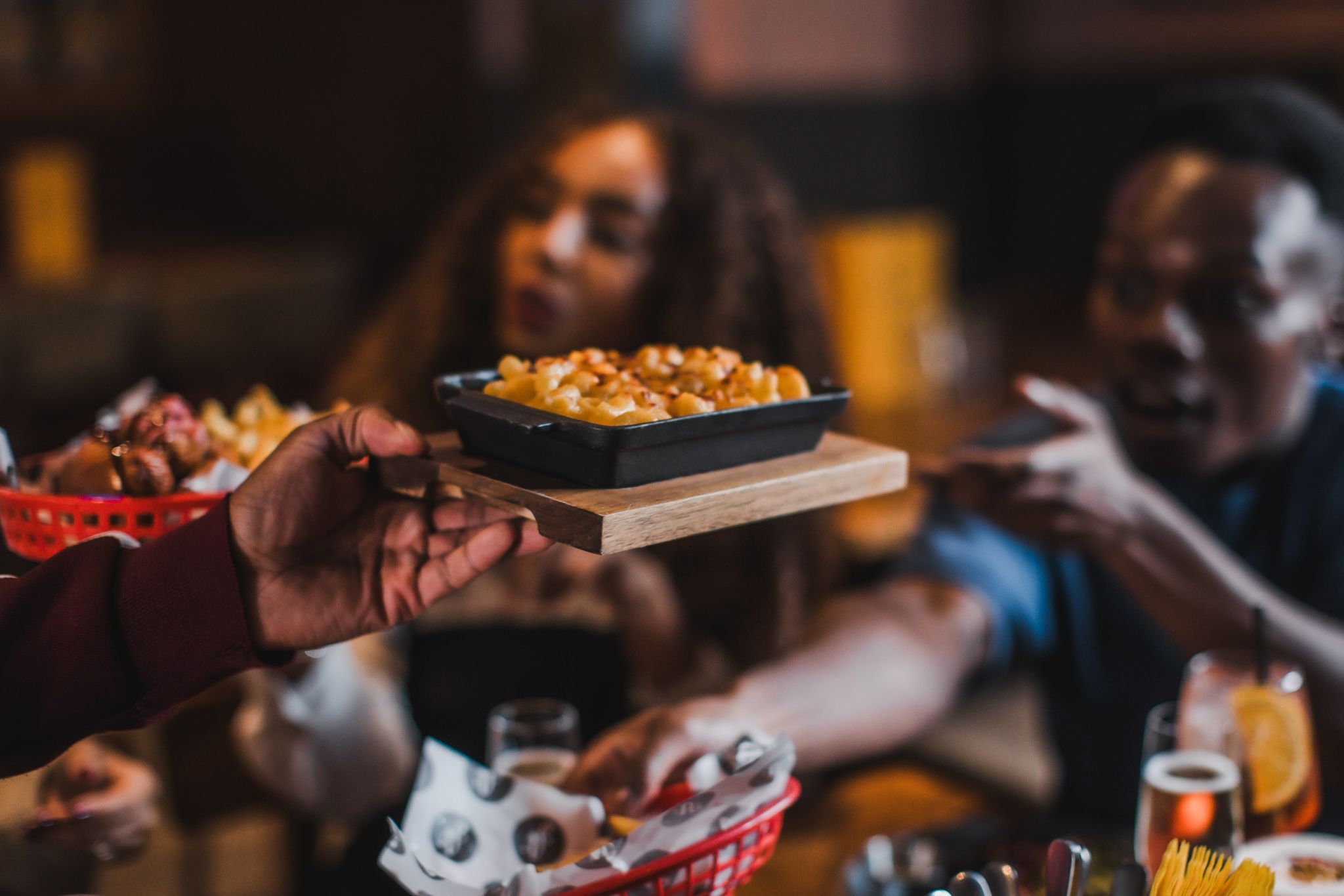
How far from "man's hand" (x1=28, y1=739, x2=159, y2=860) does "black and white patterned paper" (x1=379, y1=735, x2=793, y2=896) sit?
371 millimetres

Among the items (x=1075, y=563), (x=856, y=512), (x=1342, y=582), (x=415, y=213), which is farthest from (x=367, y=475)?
(x=415, y=213)

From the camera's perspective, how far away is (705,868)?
858 mm

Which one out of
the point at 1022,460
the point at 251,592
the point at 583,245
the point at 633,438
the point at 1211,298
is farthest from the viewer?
the point at 583,245

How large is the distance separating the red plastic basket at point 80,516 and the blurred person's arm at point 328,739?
0.70 meters

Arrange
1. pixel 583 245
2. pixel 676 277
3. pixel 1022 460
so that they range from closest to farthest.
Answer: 1. pixel 1022 460
2. pixel 583 245
3. pixel 676 277

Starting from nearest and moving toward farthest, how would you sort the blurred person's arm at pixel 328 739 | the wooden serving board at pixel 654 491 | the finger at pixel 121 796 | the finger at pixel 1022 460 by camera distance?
the wooden serving board at pixel 654 491 → the finger at pixel 121 796 → the finger at pixel 1022 460 → the blurred person's arm at pixel 328 739

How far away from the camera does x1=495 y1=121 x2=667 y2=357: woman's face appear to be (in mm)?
1845

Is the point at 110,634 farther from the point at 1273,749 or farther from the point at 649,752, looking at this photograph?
the point at 1273,749

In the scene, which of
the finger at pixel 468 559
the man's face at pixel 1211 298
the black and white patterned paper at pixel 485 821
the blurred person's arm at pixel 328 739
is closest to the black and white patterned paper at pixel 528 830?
the black and white patterned paper at pixel 485 821

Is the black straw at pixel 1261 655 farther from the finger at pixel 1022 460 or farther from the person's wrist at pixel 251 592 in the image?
the person's wrist at pixel 251 592

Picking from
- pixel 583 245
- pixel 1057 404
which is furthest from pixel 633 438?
pixel 583 245

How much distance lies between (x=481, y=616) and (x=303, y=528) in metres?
1.16

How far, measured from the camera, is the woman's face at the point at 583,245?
6.05 feet

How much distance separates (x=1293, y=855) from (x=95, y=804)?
1062 millimetres
